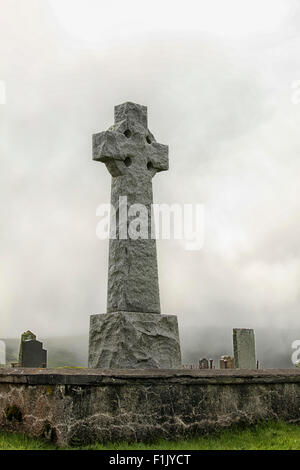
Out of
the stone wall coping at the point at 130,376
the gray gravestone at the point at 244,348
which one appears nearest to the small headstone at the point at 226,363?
the gray gravestone at the point at 244,348

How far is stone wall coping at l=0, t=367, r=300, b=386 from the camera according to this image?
6.09m

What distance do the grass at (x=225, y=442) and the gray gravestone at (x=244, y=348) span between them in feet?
18.1

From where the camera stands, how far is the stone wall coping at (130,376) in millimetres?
6094

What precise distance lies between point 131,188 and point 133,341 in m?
2.12

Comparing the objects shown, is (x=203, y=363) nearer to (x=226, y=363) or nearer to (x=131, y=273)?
(x=226, y=363)

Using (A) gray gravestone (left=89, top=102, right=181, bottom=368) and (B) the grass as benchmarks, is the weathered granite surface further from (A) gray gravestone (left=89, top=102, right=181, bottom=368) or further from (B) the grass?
(B) the grass

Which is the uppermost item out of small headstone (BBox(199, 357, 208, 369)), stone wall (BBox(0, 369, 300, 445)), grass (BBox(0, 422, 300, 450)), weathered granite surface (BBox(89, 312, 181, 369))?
small headstone (BBox(199, 357, 208, 369))

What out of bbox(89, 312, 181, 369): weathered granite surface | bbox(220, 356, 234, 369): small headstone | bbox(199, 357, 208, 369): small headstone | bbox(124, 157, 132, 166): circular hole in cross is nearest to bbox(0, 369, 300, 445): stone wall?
bbox(89, 312, 181, 369): weathered granite surface

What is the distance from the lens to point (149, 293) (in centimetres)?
766

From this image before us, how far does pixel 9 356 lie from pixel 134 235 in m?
27.7

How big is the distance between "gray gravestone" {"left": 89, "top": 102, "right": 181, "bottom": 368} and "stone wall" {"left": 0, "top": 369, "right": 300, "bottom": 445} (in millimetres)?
656

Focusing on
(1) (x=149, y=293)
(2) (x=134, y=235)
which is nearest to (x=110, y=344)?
(1) (x=149, y=293)

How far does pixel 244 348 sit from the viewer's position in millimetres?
12711
